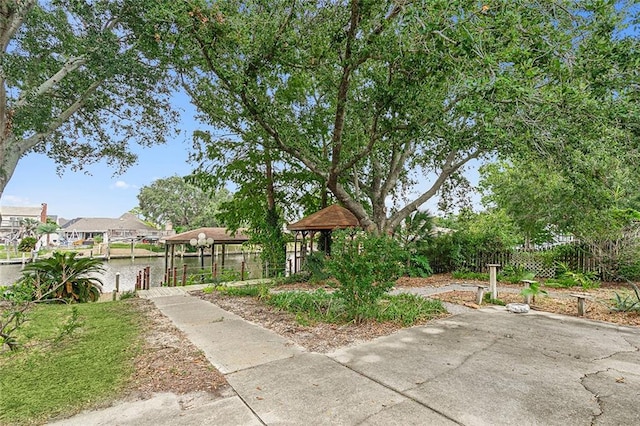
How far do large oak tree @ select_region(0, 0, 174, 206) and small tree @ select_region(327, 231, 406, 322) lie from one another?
21.2 ft

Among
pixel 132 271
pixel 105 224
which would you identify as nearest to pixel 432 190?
pixel 132 271

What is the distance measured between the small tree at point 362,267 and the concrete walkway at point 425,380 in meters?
0.77

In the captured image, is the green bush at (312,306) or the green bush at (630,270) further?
the green bush at (630,270)

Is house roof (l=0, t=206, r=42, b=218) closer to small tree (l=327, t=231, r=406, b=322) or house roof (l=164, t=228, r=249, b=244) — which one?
house roof (l=164, t=228, r=249, b=244)

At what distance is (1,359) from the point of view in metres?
3.62

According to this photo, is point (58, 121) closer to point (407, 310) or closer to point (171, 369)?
point (171, 369)

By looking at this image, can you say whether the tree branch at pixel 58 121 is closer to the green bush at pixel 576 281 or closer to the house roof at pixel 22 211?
the green bush at pixel 576 281

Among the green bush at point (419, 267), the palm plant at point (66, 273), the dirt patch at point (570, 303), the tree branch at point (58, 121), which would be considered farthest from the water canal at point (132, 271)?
the dirt patch at point (570, 303)

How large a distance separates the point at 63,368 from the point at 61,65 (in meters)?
7.96

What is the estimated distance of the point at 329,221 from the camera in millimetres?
11242

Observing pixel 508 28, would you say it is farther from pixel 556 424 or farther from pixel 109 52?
pixel 109 52

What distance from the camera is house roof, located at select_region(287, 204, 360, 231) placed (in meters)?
11.0

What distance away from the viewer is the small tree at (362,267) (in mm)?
5027

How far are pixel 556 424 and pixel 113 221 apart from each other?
204 feet
